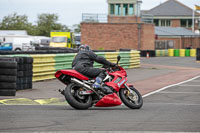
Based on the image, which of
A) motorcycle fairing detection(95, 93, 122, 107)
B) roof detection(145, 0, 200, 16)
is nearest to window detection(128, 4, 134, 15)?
roof detection(145, 0, 200, 16)

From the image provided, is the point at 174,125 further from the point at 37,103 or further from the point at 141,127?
the point at 37,103

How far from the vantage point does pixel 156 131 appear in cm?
756

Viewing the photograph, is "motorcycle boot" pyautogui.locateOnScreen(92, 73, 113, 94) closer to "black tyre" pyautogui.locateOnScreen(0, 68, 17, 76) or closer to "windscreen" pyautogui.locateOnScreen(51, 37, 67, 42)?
"black tyre" pyautogui.locateOnScreen(0, 68, 17, 76)

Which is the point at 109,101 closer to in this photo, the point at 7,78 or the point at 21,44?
the point at 7,78

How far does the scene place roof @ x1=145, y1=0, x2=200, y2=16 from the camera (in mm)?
103562

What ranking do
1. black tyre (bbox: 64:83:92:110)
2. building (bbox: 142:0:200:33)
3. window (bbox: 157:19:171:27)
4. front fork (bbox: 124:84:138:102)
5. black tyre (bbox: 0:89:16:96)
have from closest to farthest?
black tyre (bbox: 64:83:92:110), front fork (bbox: 124:84:138:102), black tyre (bbox: 0:89:16:96), building (bbox: 142:0:200:33), window (bbox: 157:19:171:27)

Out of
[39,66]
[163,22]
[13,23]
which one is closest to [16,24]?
[13,23]

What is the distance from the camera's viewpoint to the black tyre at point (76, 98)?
9887 mm

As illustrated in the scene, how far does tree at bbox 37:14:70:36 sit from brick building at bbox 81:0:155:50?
237 ft

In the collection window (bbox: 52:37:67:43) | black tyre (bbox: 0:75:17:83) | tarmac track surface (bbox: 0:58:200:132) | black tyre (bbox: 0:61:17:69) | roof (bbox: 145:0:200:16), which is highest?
roof (bbox: 145:0:200:16)

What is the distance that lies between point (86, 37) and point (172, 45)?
53.4ft

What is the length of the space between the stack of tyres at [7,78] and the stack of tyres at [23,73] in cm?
147

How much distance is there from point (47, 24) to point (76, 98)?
12350cm

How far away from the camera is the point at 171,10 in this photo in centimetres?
10512
